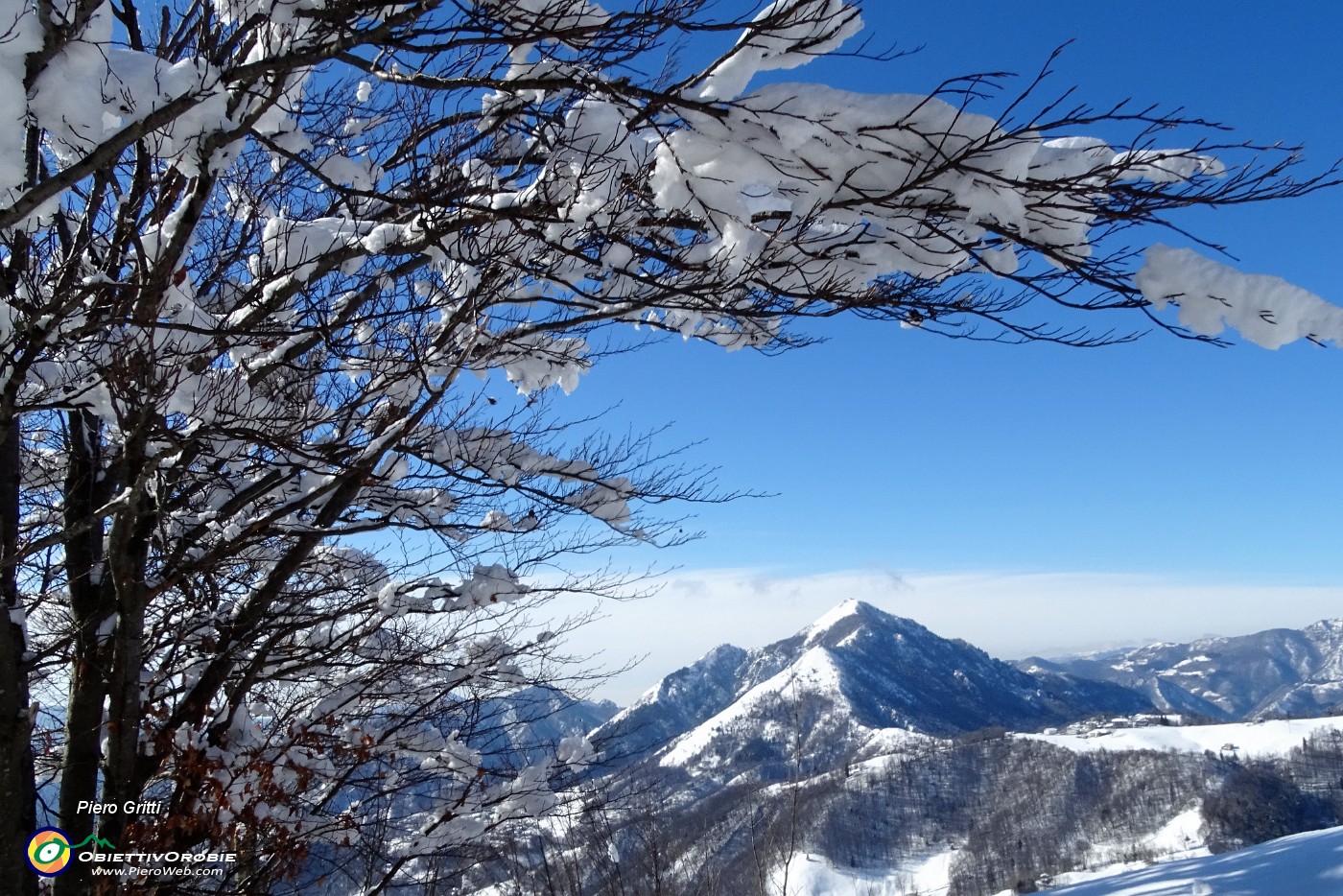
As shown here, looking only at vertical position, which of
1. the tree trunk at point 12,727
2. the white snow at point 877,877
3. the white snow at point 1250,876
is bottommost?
the white snow at point 877,877

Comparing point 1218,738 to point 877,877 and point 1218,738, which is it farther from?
point 877,877

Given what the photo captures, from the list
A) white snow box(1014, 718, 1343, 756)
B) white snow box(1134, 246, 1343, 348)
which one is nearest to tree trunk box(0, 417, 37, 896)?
white snow box(1134, 246, 1343, 348)

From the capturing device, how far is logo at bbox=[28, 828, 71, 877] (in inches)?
145

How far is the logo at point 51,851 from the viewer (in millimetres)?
3688

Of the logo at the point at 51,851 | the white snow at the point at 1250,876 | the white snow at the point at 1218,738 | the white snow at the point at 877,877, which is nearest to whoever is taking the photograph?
the logo at the point at 51,851

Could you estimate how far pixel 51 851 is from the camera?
12.2 ft

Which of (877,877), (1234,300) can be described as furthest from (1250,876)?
(877,877)

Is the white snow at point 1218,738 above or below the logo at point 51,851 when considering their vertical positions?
below

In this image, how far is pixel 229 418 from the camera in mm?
3332

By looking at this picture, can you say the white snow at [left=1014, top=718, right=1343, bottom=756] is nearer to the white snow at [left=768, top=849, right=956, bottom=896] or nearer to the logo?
the white snow at [left=768, top=849, right=956, bottom=896]

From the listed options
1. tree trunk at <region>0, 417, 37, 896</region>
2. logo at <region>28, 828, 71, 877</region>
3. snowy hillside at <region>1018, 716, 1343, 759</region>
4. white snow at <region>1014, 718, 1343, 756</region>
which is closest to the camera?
tree trunk at <region>0, 417, 37, 896</region>

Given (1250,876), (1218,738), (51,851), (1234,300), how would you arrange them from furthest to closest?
(1218,738), (1250,876), (51,851), (1234,300)

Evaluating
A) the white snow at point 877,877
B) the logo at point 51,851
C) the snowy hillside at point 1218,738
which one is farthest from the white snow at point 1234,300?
the snowy hillside at point 1218,738

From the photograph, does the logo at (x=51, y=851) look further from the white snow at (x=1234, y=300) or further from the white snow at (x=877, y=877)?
the white snow at (x=877, y=877)
